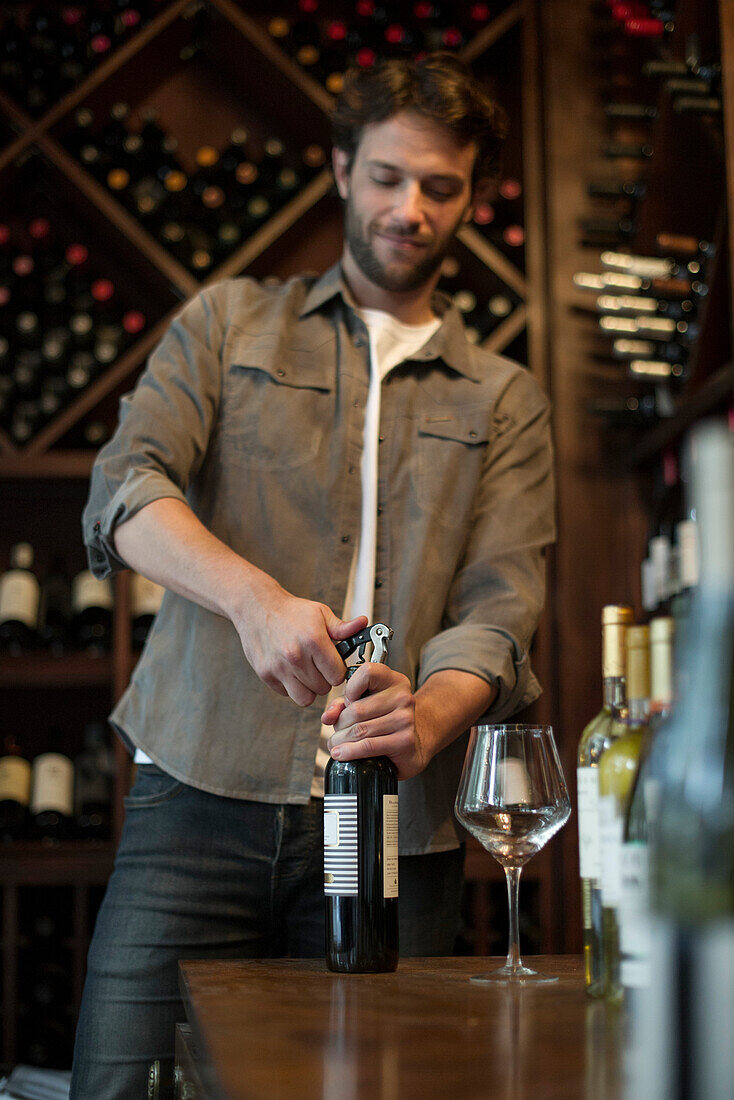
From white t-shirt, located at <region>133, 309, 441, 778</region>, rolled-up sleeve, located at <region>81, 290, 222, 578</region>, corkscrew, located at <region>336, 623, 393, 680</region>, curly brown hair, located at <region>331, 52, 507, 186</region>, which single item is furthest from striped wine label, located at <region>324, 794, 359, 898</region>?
curly brown hair, located at <region>331, 52, 507, 186</region>

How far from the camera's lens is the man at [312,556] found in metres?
1.22

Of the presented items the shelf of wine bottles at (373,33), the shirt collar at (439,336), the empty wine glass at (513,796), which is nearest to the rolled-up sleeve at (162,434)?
the shirt collar at (439,336)

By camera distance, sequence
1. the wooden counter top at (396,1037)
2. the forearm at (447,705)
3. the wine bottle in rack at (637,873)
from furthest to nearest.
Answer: the forearm at (447,705) < the wine bottle in rack at (637,873) < the wooden counter top at (396,1037)

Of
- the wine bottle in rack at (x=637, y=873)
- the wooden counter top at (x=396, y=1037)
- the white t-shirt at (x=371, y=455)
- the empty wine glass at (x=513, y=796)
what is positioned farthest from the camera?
the white t-shirt at (x=371, y=455)

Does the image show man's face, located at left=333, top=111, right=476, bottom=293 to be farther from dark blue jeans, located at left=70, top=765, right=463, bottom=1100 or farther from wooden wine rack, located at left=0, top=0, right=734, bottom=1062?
wooden wine rack, located at left=0, top=0, right=734, bottom=1062

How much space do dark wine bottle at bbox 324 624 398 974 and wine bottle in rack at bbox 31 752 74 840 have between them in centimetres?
→ 156

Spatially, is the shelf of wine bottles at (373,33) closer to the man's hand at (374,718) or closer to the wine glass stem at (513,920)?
the man's hand at (374,718)

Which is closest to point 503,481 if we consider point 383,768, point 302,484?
point 302,484

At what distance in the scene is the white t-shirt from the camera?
1422 millimetres

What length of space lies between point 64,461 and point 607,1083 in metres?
2.14

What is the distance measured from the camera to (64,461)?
2502mm

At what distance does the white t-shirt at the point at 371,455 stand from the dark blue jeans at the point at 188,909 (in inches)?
2.9

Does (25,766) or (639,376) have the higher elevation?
(639,376)

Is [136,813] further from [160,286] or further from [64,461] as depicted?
[160,286]
